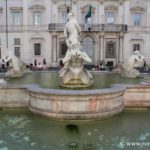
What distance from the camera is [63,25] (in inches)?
1139

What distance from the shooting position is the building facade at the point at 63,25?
28.9 meters

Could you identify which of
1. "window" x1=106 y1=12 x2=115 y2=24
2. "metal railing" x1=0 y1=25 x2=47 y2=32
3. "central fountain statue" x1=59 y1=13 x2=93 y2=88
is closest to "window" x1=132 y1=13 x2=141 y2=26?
"window" x1=106 y1=12 x2=115 y2=24

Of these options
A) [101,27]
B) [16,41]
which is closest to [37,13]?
[16,41]

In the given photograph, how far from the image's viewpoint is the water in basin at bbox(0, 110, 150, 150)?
6238mm

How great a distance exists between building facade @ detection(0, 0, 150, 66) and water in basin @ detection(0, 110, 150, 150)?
21.3m

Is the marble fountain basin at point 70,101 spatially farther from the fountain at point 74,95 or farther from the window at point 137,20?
the window at point 137,20

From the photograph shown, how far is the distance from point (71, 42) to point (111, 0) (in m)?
20.8

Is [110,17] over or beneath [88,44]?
over

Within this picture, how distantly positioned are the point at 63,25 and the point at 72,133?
22.9m

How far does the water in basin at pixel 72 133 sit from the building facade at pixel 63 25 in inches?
840

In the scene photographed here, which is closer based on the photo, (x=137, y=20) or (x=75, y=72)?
(x=75, y=72)

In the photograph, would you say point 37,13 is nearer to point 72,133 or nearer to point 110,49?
point 110,49

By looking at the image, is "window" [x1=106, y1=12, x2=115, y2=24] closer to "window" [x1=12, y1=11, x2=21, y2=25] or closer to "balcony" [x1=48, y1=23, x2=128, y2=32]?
"balcony" [x1=48, y1=23, x2=128, y2=32]

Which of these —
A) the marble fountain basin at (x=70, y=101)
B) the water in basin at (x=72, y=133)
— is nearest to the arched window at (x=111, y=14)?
the marble fountain basin at (x=70, y=101)
